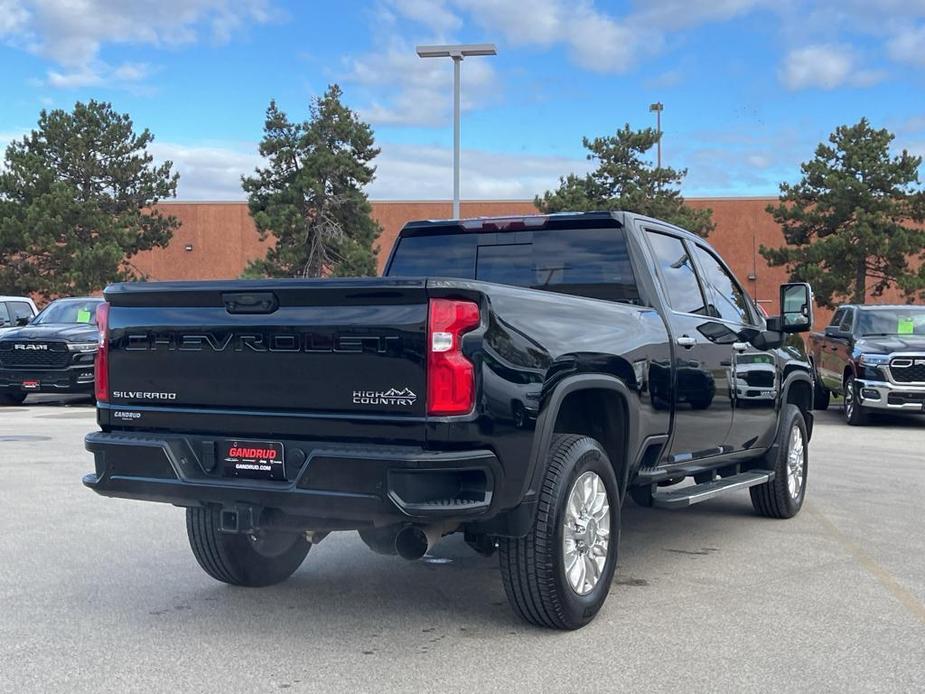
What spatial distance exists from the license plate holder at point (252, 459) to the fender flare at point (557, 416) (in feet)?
3.39

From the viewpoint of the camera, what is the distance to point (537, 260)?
6266 mm

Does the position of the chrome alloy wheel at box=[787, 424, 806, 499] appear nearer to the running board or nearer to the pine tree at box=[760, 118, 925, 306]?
the running board

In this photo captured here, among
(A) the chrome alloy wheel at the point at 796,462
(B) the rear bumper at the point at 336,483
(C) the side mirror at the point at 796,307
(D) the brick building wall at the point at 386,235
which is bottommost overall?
(A) the chrome alloy wheel at the point at 796,462

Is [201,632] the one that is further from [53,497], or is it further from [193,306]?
[53,497]

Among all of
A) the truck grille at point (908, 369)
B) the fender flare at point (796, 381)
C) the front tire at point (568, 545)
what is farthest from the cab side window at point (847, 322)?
the front tire at point (568, 545)

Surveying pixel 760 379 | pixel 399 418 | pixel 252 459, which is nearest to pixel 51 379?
pixel 760 379

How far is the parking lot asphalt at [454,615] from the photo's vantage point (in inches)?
167

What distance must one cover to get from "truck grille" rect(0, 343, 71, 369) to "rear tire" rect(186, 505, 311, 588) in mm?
12277

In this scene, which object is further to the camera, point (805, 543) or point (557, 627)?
point (805, 543)

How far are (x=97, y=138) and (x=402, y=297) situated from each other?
35648 mm

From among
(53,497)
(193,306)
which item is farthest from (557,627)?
(53,497)

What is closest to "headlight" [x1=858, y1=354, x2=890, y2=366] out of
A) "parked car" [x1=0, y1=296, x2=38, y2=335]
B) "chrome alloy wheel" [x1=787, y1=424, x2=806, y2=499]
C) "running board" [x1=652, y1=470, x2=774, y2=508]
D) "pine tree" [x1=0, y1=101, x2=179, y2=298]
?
"chrome alloy wheel" [x1=787, y1=424, x2=806, y2=499]

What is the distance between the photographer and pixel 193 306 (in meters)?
4.70

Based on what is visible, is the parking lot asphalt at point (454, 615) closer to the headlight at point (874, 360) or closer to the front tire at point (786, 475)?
the front tire at point (786, 475)
